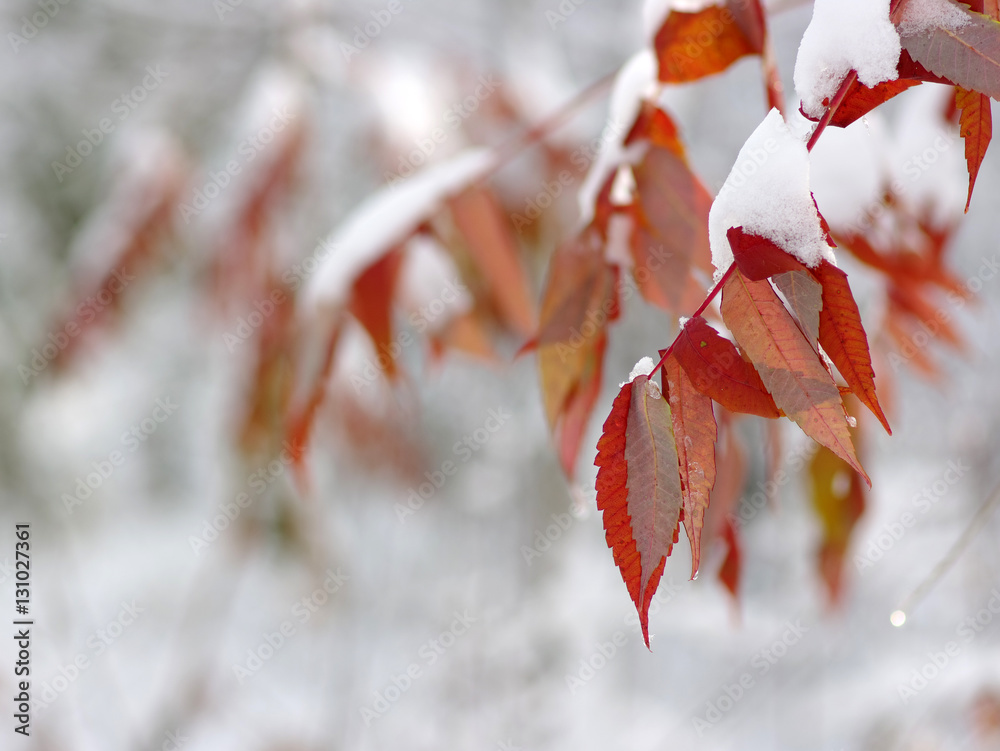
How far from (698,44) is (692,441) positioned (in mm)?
270

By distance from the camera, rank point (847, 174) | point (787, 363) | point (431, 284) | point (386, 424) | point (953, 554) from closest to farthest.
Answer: point (787, 363)
point (953, 554)
point (847, 174)
point (431, 284)
point (386, 424)

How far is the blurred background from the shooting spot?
3.27 ft

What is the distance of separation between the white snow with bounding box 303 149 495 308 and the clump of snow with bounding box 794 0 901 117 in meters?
0.39

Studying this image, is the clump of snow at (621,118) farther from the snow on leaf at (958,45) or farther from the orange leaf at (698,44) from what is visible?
the snow on leaf at (958,45)

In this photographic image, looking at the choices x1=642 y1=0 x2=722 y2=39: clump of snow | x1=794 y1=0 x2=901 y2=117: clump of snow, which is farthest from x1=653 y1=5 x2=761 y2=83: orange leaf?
x1=794 y1=0 x2=901 y2=117: clump of snow

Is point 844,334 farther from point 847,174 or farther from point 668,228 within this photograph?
point 847,174

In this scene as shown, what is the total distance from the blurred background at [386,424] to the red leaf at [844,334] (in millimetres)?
181

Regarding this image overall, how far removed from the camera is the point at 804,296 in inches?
9.8

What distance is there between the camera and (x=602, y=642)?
278cm

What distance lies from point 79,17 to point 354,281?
2061 mm

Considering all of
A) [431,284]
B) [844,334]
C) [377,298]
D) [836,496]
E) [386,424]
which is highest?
[844,334]

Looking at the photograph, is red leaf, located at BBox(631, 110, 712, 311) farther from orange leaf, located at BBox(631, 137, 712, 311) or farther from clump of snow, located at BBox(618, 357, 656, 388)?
clump of snow, located at BBox(618, 357, 656, 388)

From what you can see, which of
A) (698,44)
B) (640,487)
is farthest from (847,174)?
(640,487)

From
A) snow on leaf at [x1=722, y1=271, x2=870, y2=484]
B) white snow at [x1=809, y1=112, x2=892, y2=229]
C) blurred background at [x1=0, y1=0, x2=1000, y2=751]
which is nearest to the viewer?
snow on leaf at [x1=722, y1=271, x2=870, y2=484]
